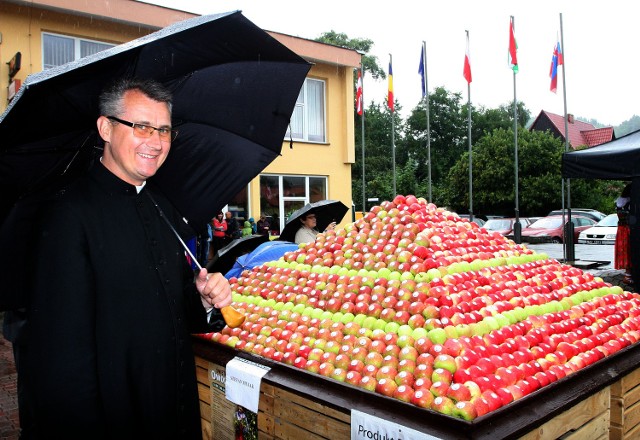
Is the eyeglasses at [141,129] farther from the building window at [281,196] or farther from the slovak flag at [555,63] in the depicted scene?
the slovak flag at [555,63]

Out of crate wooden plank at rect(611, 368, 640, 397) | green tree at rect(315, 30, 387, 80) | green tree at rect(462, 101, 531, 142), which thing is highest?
green tree at rect(315, 30, 387, 80)

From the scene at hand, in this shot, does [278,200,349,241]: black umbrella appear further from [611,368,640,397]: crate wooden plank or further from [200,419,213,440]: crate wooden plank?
[611,368,640,397]: crate wooden plank

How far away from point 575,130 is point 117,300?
50295 mm

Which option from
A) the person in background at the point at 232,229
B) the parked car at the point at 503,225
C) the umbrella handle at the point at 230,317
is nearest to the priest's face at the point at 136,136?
the umbrella handle at the point at 230,317

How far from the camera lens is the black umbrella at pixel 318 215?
274 inches

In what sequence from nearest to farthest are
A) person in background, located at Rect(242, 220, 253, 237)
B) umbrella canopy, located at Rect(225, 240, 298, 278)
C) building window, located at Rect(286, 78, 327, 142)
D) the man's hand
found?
the man's hand
umbrella canopy, located at Rect(225, 240, 298, 278)
person in background, located at Rect(242, 220, 253, 237)
building window, located at Rect(286, 78, 327, 142)

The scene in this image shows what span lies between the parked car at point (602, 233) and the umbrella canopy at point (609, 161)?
11.9 metres

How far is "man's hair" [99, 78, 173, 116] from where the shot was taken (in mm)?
1871

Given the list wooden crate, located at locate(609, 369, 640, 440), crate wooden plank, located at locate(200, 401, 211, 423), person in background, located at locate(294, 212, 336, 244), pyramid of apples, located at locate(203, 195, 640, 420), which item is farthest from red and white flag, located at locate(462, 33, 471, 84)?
crate wooden plank, located at locate(200, 401, 211, 423)

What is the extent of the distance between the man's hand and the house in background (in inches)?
1801

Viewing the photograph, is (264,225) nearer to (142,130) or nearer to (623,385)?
(623,385)

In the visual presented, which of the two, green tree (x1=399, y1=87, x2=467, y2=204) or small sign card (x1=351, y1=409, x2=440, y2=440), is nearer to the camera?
small sign card (x1=351, y1=409, x2=440, y2=440)

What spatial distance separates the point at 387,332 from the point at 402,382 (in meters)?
0.49

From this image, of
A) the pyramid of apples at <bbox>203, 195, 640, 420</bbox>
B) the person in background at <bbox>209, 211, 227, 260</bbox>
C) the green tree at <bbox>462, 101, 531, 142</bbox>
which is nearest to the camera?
the pyramid of apples at <bbox>203, 195, 640, 420</bbox>
